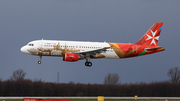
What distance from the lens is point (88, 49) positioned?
238 feet

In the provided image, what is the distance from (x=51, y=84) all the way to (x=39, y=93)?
355 cm

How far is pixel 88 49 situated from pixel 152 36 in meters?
15.5

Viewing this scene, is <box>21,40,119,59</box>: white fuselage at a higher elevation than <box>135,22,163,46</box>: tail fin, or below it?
below

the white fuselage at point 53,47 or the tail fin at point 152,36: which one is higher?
the tail fin at point 152,36

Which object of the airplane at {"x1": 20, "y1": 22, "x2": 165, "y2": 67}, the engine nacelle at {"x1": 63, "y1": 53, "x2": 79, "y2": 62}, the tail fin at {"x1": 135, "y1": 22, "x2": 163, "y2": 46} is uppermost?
the tail fin at {"x1": 135, "y1": 22, "x2": 163, "y2": 46}

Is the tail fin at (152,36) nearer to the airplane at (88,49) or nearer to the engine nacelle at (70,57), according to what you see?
the airplane at (88,49)

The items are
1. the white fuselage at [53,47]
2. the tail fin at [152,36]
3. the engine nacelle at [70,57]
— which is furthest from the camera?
the tail fin at [152,36]

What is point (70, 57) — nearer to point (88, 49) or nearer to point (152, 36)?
point (88, 49)

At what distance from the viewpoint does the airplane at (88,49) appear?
232 feet

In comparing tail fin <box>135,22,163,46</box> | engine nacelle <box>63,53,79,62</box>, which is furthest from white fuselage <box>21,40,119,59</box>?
tail fin <box>135,22,163,46</box>

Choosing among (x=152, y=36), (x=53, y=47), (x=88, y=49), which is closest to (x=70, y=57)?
(x=53, y=47)

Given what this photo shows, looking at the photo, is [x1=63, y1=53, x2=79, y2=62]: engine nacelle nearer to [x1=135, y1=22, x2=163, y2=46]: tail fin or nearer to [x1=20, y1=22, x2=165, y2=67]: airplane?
[x1=20, y1=22, x2=165, y2=67]: airplane

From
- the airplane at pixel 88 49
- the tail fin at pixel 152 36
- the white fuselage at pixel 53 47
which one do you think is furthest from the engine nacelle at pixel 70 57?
the tail fin at pixel 152 36

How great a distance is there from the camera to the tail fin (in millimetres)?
77875
